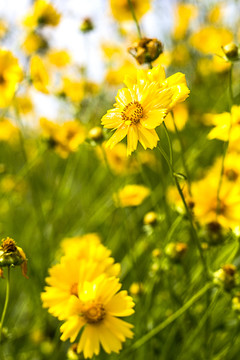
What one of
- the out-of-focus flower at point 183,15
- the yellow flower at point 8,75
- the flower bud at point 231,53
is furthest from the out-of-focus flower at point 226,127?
the out-of-focus flower at point 183,15

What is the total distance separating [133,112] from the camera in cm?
50

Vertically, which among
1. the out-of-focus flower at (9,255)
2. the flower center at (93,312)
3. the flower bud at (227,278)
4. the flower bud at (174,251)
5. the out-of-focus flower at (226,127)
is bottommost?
the flower bud at (174,251)

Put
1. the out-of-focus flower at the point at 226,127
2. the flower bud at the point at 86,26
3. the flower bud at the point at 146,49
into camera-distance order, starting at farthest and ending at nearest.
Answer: the flower bud at the point at 86,26 → the out-of-focus flower at the point at 226,127 → the flower bud at the point at 146,49

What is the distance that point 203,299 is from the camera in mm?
902

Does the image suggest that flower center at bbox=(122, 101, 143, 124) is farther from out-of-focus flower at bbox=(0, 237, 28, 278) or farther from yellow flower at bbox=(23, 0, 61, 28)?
yellow flower at bbox=(23, 0, 61, 28)

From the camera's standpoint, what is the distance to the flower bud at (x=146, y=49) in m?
0.67

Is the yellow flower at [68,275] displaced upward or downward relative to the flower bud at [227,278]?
upward

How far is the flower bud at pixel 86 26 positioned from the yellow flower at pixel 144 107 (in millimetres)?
770

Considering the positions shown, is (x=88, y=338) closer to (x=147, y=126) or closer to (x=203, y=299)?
(x=147, y=126)

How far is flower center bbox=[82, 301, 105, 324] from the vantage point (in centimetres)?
55

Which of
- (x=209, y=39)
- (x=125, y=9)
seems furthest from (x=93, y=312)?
(x=209, y=39)

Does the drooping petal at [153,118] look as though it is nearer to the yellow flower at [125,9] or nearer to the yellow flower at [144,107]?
the yellow flower at [144,107]

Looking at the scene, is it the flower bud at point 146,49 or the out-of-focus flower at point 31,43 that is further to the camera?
the out-of-focus flower at point 31,43

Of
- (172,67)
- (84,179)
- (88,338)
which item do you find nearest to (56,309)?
(88,338)
